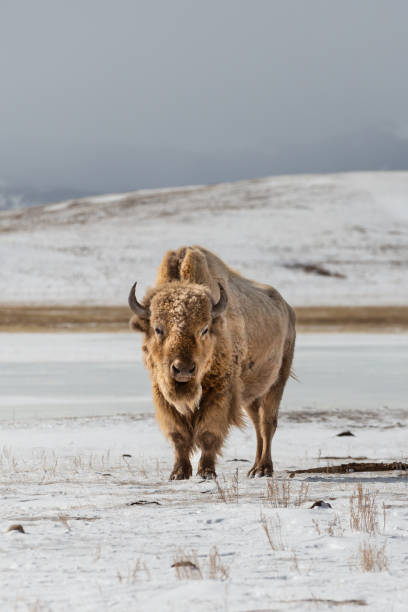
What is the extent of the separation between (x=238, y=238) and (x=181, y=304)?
183 feet

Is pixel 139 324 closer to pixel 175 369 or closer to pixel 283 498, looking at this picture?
pixel 175 369

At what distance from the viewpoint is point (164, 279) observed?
28.2 feet

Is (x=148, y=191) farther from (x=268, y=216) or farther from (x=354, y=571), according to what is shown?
(x=354, y=571)

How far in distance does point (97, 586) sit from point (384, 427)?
8531 mm

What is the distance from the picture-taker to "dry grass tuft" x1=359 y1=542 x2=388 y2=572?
393 cm

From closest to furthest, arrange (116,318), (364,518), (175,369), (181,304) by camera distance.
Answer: (364,518)
(175,369)
(181,304)
(116,318)

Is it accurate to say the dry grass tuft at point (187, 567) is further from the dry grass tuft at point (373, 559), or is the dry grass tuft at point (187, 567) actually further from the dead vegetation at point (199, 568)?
the dry grass tuft at point (373, 559)

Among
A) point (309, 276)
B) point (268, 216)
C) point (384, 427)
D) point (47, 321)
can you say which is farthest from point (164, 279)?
point (268, 216)

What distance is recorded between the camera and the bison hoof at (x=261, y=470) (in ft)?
27.3

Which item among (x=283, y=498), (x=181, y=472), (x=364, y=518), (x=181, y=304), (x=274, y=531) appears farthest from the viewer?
(x=181, y=304)

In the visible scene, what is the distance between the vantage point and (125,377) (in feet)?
58.2

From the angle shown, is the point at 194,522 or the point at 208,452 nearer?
the point at 194,522

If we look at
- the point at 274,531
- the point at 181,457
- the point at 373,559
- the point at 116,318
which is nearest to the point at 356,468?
the point at 181,457

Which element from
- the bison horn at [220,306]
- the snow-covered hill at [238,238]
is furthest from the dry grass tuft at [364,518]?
the snow-covered hill at [238,238]
